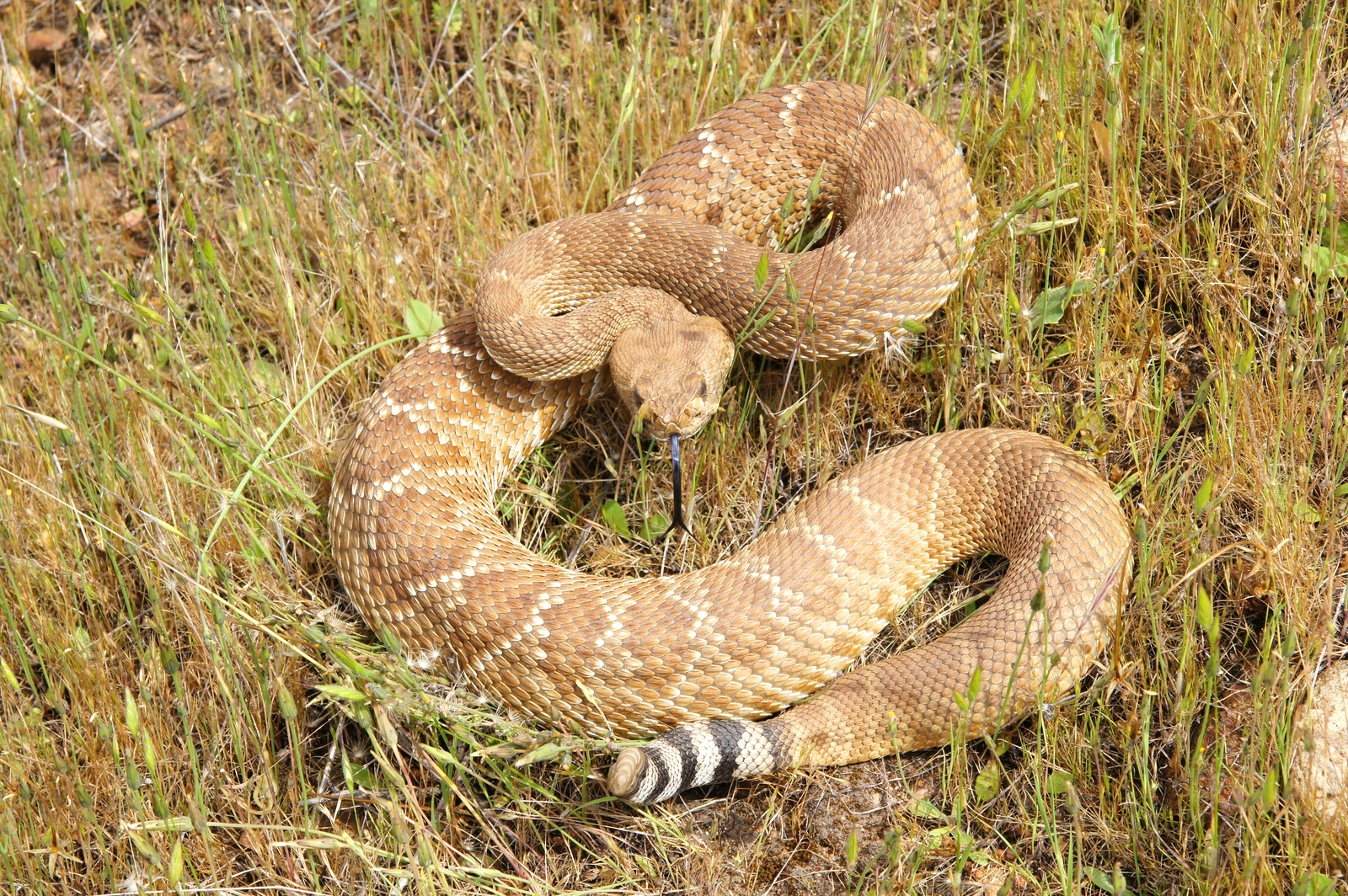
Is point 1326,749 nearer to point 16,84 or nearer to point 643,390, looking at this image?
point 643,390

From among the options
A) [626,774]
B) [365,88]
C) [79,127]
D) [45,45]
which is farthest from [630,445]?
[45,45]

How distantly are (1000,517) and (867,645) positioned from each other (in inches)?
25.8

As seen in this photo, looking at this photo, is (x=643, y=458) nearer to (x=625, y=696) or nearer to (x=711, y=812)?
(x=625, y=696)

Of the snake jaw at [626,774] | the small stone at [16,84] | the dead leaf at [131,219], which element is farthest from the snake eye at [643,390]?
the small stone at [16,84]

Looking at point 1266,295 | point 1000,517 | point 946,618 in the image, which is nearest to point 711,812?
point 946,618

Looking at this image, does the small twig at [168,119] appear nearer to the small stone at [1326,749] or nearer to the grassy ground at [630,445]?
the grassy ground at [630,445]

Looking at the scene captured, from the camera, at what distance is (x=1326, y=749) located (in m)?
2.95

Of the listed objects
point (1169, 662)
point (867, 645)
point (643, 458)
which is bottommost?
point (867, 645)

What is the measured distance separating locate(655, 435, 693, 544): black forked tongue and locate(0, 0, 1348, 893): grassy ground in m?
0.10

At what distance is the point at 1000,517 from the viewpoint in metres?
3.73

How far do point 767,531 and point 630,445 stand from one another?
0.78 metres

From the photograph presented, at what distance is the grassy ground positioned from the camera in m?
3.23

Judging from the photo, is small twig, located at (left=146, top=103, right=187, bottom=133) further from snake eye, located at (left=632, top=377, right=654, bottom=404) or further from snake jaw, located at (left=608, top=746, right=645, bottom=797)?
Result: snake jaw, located at (left=608, top=746, right=645, bottom=797)

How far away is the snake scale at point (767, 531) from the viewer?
345cm
